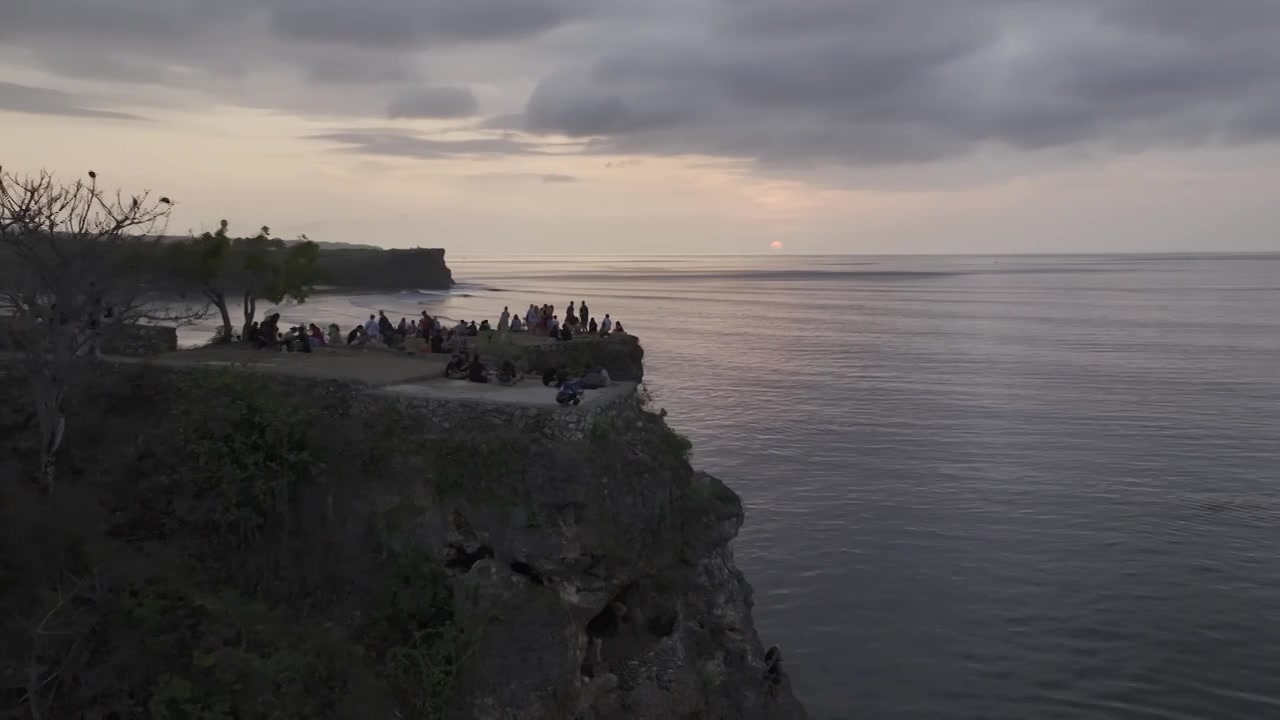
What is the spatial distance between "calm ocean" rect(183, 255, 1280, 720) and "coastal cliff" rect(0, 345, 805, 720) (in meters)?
6.75

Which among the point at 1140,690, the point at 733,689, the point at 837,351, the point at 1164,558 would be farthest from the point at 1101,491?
the point at 837,351

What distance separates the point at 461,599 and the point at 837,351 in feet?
219

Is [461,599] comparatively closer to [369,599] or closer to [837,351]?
[369,599]

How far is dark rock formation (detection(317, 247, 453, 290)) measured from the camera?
148 m

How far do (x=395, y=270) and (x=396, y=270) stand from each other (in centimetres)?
38

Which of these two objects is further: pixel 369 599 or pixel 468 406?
pixel 468 406

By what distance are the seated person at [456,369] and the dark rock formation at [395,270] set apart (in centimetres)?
12723

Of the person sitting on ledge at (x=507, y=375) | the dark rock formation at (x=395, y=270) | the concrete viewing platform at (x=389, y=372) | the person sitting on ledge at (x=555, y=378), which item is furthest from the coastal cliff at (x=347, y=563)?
the dark rock formation at (x=395, y=270)

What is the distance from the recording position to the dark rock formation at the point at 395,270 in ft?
487

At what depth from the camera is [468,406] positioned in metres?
19.0

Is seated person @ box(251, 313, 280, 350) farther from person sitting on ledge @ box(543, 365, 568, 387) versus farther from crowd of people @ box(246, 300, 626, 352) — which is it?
person sitting on ledge @ box(543, 365, 568, 387)

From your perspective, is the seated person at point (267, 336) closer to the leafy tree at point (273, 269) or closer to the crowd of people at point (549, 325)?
the leafy tree at point (273, 269)

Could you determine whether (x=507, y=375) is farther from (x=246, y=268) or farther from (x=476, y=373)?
(x=246, y=268)

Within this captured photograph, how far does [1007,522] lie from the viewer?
109ft
